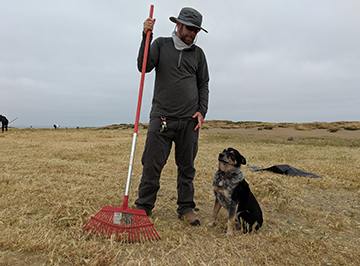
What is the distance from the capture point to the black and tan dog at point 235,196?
122 inches

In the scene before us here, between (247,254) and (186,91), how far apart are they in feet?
6.82

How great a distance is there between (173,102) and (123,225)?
165cm

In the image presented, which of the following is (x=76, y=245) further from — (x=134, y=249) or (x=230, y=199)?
(x=230, y=199)

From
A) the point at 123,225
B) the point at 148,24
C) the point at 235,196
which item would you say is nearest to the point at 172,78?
the point at 148,24

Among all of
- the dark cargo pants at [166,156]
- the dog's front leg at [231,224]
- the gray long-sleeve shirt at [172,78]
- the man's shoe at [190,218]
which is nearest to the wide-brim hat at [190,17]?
the gray long-sleeve shirt at [172,78]

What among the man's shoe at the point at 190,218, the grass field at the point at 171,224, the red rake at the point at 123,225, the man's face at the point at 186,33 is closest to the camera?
the grass field at the point at 171,224

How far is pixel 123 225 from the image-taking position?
2.76 meters

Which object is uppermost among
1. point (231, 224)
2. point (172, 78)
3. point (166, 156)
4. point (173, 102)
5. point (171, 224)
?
point (172, 78)

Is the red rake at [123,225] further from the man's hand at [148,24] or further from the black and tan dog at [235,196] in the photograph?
the man's hand at [148,24]

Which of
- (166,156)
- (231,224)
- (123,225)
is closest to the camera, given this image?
(123,225)

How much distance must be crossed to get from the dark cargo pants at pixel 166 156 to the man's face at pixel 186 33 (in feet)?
3.56

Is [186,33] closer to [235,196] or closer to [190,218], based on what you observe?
[235,196]

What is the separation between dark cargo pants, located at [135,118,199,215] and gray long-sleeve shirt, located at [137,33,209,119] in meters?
0.16

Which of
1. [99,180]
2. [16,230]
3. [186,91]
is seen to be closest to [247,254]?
[186,91]
